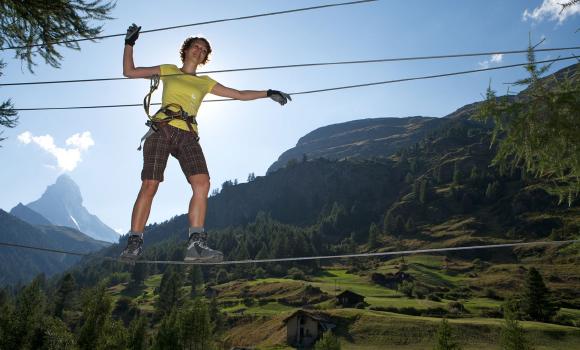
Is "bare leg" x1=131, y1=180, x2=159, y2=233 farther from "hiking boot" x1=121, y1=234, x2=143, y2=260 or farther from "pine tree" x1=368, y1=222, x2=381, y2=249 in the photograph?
"pine tree" x1=368, y1=222, x2=381, y2=249

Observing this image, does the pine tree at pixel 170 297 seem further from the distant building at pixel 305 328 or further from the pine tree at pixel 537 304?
the pine tree at pixel 537 304

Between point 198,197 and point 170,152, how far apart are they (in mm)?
739

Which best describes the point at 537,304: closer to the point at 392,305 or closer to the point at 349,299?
the point at 392,305

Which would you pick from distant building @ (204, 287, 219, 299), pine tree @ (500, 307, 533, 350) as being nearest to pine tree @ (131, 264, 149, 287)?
distant building @ (204, 287, 219, 299)

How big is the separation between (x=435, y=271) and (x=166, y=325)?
321 ft

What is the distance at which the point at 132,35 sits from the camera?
19.3ft

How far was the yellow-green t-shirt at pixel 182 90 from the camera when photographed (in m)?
5.59

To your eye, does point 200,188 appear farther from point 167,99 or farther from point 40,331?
point 40,331

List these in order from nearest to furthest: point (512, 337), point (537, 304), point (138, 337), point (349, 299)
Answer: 1. point (512, 337)
2. point (138, 337)
3. point (537, 304)
4. point (349, 299)

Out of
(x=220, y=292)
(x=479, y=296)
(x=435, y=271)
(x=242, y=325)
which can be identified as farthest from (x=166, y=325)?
(x=435, y=271)

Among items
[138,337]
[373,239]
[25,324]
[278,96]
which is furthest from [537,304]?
[373,239]

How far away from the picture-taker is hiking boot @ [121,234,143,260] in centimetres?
537

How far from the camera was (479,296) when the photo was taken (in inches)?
3802

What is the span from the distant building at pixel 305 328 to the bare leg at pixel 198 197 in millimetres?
60095
